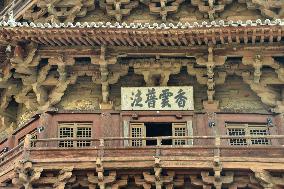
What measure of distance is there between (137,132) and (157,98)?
3.79 ft

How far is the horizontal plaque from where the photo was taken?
18.1 meters

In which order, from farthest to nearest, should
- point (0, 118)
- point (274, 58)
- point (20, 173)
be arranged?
point (0, 118), point (274, 58), point (20, 173)

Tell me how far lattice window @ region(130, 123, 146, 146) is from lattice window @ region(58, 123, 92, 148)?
3.88 ft

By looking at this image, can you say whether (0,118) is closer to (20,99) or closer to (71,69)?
(20,99)

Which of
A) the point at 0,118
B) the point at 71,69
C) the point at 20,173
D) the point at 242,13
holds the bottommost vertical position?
the point at 20,173

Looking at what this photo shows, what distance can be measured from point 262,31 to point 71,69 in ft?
18.2

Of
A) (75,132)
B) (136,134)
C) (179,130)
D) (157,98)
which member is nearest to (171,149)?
(179,130)

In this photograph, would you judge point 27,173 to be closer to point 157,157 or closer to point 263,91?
point 157,157

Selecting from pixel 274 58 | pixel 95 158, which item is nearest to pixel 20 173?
pixel 95 158

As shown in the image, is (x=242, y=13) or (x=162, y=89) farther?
(x=242, y=13)

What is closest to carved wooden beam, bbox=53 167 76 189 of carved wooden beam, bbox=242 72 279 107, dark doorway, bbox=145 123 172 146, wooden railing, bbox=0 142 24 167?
wooden railing, bbox=0 142 24 167

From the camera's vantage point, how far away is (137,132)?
17.9 m

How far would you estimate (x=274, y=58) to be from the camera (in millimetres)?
18062

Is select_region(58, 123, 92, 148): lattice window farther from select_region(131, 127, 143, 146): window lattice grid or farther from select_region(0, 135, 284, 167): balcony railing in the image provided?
select_region(131, 127, 143, 146): window lattice grid
